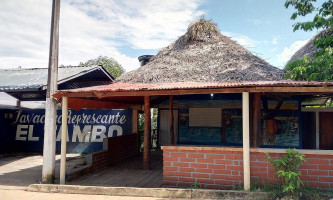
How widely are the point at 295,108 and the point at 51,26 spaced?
8434 millimetres

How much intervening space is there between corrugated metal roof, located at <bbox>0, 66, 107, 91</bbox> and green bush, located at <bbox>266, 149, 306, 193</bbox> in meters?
7.91

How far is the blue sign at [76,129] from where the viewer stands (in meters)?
12.3

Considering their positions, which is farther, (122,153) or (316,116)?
(316,116)

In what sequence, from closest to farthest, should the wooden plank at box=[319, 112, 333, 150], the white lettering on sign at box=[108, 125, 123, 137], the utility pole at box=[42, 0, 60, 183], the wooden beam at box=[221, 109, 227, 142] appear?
the utility pole at box=[42, 0, 60, 183], the wooden beam at box=[221, 109, 227, 142], the wooden plank at box=[319, 112, 333, 150], the white lettering on sign at box=[108, 125, 123, 137]

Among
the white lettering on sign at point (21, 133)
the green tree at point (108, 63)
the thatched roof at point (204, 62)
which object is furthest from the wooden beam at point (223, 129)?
the green tree at point (108, 63)

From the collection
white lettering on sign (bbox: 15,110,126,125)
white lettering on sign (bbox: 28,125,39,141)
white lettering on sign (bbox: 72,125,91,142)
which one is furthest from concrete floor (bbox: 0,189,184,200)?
white lettering on sign (bbox: 28,125,39,141)

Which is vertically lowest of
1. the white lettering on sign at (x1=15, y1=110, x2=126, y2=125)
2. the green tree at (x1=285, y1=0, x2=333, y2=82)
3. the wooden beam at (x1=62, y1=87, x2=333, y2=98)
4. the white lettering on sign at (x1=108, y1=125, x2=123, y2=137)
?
the white lettering on sign at (x1=108, y1=125, x2=123, y2=137)

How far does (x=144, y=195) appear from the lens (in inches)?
234

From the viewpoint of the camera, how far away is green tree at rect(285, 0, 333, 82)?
251 inches

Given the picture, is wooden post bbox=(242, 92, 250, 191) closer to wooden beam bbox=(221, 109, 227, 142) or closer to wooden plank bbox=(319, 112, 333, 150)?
wooden beam bbox=(221, 109, 227, 142)

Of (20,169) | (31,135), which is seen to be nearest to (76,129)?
(31,135)

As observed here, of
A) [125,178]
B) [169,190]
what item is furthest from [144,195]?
[125,178]

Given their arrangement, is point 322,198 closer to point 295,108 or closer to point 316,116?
point 295,108

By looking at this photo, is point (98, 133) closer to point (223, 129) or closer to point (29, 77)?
point (29, 77)
